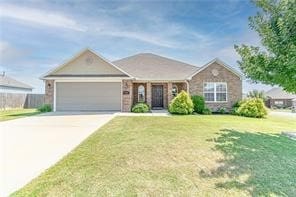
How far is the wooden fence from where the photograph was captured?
2680 cm

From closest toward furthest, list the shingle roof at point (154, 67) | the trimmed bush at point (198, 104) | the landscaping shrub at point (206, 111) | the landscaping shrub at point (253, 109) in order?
1. the landscaping shrub at point (253, 109)
2. the landscaping shrub at point (206, 111)
3. the trimmed bush at point (198, 104)
4. the shingle roof at point (154, 67)

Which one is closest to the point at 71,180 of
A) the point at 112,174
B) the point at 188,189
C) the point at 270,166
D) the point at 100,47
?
the point at 112,174

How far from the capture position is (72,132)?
10.9 m

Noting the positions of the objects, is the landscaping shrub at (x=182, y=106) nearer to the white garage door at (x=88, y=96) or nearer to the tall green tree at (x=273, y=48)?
the white garage door at (x=88, y=96)

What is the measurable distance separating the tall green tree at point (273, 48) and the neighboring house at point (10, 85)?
34.3 meters

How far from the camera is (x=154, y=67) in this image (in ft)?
82.9

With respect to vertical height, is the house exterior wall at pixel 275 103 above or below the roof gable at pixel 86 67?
below

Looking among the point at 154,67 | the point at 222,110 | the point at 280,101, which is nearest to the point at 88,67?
the point at 154,67

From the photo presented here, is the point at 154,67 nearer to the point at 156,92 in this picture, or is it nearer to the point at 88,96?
the point at 156,92

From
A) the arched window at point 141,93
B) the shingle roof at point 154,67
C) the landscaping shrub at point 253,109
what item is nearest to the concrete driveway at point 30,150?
the arched window at point 141,93

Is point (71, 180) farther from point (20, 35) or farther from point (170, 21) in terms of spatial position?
point (20, 35)

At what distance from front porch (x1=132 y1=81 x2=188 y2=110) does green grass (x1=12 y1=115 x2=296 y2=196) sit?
46.1 ft

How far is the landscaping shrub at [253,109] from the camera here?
19.2m

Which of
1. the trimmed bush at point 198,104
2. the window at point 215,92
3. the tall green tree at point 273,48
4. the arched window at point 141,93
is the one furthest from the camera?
the arched window at point 141,93
